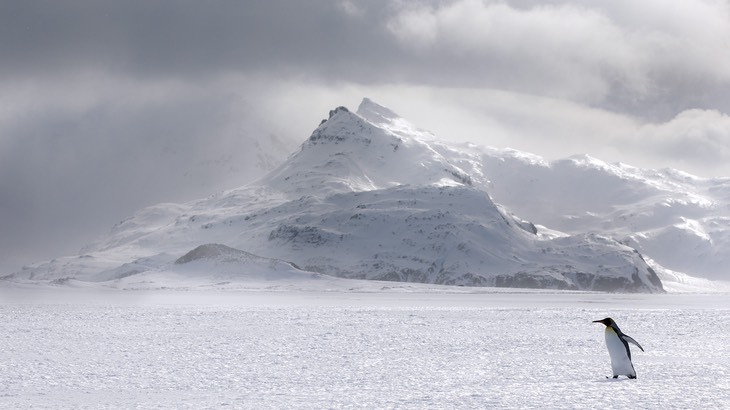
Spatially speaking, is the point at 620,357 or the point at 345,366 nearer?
the point at 620,357

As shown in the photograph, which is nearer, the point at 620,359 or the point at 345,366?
the point at 620,359

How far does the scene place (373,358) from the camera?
32.2m

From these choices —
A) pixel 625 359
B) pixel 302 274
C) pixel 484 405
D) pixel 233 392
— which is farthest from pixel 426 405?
pixel 302 274

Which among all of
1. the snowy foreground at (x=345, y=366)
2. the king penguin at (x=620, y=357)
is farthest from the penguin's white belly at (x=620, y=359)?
the snowy foreground at (x=345, y=366)

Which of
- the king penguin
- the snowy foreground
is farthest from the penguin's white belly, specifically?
the snowy foreground

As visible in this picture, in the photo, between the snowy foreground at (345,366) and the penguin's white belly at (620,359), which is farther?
the penguin's white belly at (620,359)

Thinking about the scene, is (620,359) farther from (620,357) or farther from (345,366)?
(345,366)

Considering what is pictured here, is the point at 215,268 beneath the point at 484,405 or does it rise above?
above

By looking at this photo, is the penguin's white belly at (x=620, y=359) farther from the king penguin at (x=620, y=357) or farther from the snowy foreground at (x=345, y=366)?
the snowy foreground at (x=345, y=366)

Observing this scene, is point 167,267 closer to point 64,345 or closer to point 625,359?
point 64,345

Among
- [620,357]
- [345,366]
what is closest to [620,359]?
[620,357]

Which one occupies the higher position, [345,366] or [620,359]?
[620,359]

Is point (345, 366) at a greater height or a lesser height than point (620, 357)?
lesser

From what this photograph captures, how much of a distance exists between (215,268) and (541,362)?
546 ft
